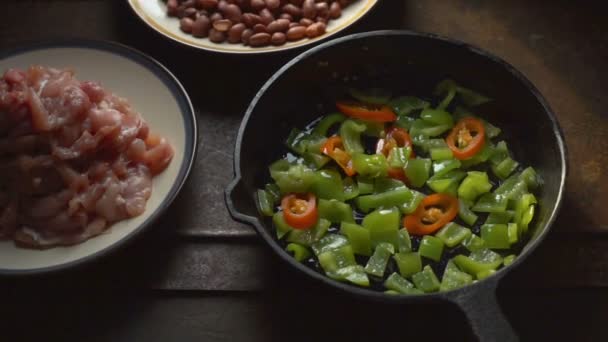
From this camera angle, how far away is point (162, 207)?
1.53 metres

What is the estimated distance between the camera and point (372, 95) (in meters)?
1.78

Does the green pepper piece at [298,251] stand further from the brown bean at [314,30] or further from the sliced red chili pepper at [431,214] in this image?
the brown bean at [314,30]

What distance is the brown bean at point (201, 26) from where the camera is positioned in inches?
75.4

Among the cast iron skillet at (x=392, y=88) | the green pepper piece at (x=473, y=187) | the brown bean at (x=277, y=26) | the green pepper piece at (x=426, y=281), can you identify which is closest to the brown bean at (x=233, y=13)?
the brown bean at (x=277, y=26)

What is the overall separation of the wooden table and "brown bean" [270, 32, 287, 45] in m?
0.04

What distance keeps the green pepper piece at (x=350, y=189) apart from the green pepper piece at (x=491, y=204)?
279 millimetres

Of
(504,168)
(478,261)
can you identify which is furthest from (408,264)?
(504,168)

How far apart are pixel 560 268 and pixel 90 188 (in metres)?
→ 1.11

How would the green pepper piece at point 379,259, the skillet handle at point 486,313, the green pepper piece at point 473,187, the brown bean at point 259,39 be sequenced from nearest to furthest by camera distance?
1. the skillet handle at point 486,313
2. the green pepper piece at point 379,259
3. the green pepper piece at point 473,187
4. the brown bean at point 259,39

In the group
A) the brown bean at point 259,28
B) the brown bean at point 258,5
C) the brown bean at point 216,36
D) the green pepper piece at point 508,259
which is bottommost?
the green pepper piece at point 508,259

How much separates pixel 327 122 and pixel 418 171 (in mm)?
285

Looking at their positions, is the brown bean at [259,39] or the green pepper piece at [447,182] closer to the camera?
the green pepper piece at [447,182]

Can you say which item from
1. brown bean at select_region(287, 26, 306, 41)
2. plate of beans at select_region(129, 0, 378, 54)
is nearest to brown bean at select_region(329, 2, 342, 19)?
plate of beans at select_region(129, 0, 378, 54)

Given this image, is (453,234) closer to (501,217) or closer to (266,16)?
(501,217)
